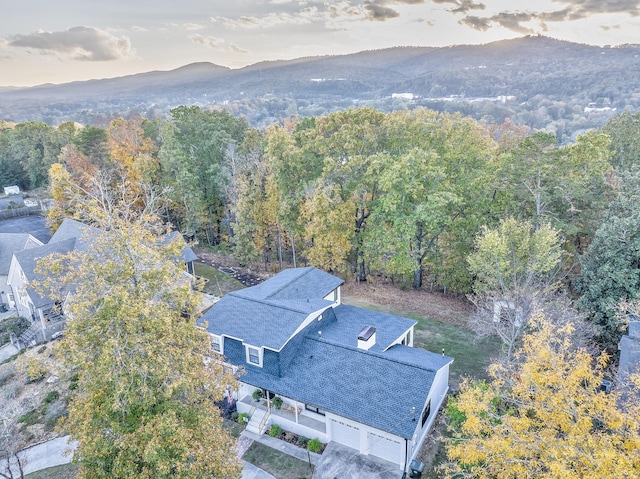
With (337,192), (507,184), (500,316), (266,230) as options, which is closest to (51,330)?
(266,230)

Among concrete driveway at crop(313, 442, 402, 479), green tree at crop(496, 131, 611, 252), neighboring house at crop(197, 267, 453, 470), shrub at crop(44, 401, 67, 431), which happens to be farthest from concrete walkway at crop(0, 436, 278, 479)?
green tree at crop(496, 131, 611, 252)

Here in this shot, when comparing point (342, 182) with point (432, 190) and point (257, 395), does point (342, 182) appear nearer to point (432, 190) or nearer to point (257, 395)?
point (432, 190)

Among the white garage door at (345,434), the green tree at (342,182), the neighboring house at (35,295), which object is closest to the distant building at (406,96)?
the green tree at (342,182)

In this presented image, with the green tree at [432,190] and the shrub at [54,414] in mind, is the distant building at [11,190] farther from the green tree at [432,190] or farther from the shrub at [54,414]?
the green tree at [432,190]

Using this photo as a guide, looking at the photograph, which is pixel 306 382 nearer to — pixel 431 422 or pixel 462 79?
pixel 431 422

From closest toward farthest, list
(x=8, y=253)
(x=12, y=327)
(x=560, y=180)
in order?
1. (x=560, y=180)
2. (x=12, y=327)
3. (x=8, y=253)

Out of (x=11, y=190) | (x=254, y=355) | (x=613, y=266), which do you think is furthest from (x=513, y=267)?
(x=11, y=190)

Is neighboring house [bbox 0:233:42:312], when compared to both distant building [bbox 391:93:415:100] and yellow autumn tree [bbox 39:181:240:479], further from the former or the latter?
distant building [bbox 391:93:415:100]
